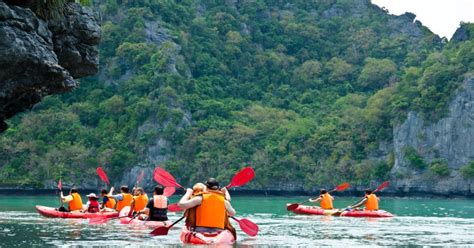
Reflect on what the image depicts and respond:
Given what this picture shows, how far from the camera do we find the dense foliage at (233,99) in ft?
294

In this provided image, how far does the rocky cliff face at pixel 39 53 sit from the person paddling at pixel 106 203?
6419 millimetres

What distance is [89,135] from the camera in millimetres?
A: 91500

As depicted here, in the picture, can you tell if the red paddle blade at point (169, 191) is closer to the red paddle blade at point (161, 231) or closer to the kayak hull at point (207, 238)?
the red paddle blade at point (161, 231)

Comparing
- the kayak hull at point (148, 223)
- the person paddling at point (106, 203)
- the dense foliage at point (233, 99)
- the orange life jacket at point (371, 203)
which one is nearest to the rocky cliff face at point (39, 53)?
the kayak hull at point (148, 223)

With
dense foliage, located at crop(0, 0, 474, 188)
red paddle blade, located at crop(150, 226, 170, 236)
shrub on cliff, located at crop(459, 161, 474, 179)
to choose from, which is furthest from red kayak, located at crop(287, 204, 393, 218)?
A: shrub on cliff, located at crop(459, 161, 474, 179)

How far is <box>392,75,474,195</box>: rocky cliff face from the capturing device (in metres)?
87.9

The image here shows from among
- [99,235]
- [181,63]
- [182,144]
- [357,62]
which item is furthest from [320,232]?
[357,62]

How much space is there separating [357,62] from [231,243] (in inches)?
4002

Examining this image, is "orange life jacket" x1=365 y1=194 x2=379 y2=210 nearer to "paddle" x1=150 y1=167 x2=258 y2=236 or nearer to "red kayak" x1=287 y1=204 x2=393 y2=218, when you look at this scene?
"red kayak" x1=287 y1=204 x2=393 y2=218

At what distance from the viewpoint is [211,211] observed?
17938mm

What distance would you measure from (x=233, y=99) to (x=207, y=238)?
8867 cm

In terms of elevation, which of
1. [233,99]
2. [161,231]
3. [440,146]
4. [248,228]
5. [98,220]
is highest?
[233,99]

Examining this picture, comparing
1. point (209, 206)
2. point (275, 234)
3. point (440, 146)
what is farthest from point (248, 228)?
point (440, 146)

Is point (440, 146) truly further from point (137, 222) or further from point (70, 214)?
point (137, 222)
